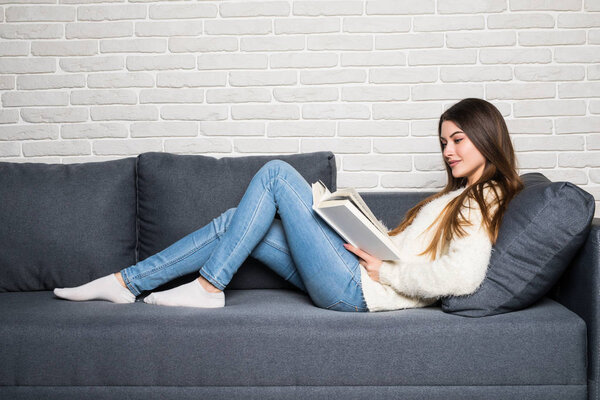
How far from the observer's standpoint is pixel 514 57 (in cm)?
244

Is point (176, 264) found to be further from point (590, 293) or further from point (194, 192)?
point (590, 293)

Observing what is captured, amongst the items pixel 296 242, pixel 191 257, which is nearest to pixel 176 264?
pixel 191 257

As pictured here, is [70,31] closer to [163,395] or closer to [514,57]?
[163,395]

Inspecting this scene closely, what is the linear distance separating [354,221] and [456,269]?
1.04 ft

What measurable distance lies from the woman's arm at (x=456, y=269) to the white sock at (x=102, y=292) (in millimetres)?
956

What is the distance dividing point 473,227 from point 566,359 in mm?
439

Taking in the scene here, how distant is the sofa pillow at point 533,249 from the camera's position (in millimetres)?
1496

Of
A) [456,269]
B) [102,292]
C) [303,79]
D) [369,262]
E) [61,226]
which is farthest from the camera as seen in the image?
[303,79]

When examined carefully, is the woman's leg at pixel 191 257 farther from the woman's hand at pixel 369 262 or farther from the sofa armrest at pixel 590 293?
the sofa armrest at pixel 590 293

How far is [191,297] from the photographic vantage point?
1.72 metres

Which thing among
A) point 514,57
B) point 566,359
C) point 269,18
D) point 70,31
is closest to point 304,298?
point 566,359

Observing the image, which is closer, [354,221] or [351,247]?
[354,221]

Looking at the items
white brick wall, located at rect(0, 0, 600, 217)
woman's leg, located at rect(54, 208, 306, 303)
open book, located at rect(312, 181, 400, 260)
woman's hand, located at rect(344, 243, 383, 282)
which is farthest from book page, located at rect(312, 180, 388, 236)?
white brick wall, located at rect(0, 0, 600, 217)

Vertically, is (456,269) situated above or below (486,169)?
below
